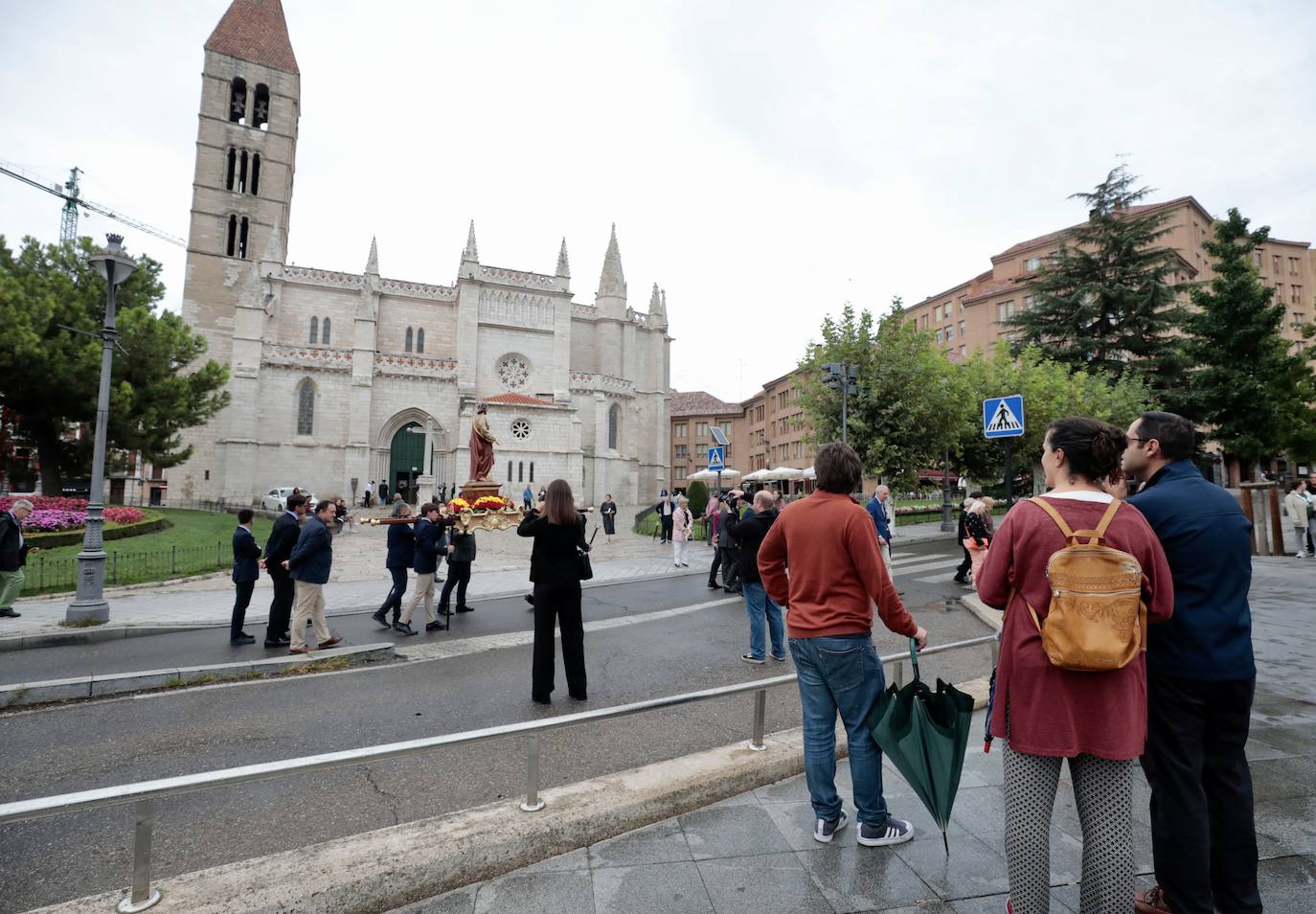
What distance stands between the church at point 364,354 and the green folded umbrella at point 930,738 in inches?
1295

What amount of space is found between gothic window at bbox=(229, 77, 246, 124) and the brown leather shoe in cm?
5777

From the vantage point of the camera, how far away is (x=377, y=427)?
3906 cm

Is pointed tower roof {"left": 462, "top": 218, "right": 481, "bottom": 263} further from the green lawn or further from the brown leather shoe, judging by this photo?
the brown leather shoe

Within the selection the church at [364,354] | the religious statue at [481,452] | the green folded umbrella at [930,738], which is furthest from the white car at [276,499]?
the green folded umbrella at [930,738]

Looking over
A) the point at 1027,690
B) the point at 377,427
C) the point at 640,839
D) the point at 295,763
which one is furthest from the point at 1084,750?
the point at 377,427

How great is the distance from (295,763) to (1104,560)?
281cm

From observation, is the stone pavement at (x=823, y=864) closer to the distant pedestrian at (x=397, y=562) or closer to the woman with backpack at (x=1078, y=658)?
the woman with backpack at (x=1078, y=658)

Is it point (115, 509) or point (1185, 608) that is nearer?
point (1185, 608)

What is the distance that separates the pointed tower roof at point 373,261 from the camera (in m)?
41.5

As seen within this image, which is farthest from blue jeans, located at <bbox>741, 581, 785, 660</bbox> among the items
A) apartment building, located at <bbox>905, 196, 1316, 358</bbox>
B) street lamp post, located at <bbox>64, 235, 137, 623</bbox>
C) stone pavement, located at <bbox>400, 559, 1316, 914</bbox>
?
apartment building, located at <bbox>905, 196, 1316, 358</bbox>

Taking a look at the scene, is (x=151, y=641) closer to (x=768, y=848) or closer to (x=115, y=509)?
(x=768, y=848)

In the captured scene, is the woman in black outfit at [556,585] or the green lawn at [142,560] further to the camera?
the green lawn at [142,560]

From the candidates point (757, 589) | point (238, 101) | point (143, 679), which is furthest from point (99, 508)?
point (238, 101)

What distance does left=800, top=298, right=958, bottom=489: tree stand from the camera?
20094 mm
